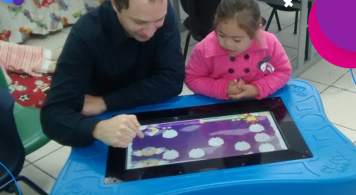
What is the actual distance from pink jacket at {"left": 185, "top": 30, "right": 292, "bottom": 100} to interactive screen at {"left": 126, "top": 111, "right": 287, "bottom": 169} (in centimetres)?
13

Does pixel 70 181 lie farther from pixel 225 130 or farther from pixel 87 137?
pixel 225 130

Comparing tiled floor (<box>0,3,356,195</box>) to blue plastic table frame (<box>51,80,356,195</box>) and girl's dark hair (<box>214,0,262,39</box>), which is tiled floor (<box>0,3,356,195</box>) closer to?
blue plastic table frame (<box>51,80,356,195</box>)

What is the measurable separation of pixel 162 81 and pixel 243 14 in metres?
0.31

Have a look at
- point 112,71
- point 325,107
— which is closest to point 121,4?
point 112,71

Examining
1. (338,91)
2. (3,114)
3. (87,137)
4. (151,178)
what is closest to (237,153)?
(151,178)

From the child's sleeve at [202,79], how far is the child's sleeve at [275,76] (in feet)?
0.34

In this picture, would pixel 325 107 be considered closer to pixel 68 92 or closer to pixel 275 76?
pixel 275 76

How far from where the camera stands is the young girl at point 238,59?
112 cm

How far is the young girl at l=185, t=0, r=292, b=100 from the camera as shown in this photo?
3.66 ft

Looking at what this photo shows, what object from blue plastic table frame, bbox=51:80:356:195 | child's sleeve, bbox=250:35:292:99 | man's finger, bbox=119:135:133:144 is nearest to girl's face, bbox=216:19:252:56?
child's sleeve, bbox=250:35:292:99

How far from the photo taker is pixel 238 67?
1.21 meters

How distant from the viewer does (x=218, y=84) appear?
3.85 feet

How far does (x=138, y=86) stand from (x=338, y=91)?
1.46 meters

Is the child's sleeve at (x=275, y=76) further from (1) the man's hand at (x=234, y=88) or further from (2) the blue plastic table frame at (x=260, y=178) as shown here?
(2) the blue plastic table frame at (x=260, y=178)
